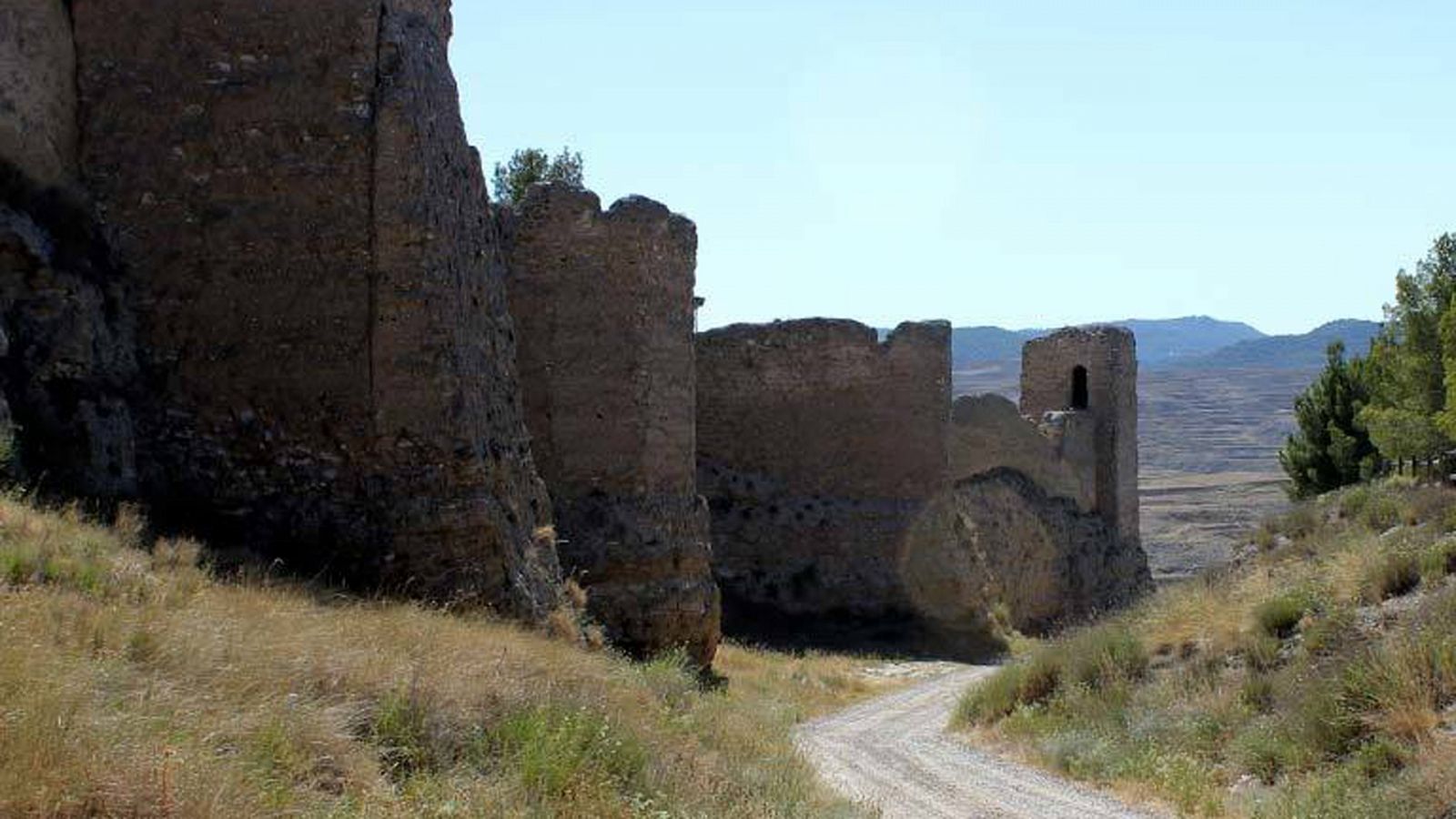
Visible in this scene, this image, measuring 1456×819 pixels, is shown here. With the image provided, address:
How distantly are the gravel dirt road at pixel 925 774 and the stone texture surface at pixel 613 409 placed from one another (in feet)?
7.78

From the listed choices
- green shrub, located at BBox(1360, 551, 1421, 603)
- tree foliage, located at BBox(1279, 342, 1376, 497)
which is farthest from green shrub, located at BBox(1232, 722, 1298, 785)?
tree foliage, located at BBox(1279, 342, 1376, 497)

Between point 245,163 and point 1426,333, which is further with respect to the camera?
point 1426,333

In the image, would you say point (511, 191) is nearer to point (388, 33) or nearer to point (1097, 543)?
point (1097, 543)

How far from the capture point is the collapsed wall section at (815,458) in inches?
1022

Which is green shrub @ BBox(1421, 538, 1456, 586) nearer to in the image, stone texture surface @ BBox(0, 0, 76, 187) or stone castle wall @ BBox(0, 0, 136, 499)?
stone castle wall @ BBox(0, 0, 136, 499)

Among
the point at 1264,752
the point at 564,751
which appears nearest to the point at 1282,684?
the point at 1264,752

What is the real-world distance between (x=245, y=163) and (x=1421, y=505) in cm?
1303

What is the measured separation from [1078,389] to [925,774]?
24062 mm

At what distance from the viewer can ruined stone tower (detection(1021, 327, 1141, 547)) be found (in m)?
35.5

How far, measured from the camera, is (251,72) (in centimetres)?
1227

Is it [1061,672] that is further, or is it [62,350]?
[1061,672]

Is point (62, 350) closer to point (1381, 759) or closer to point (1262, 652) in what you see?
point (1381, 759)

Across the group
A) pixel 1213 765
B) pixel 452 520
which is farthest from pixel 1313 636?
pixel 452 520

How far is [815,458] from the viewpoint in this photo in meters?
26.2
